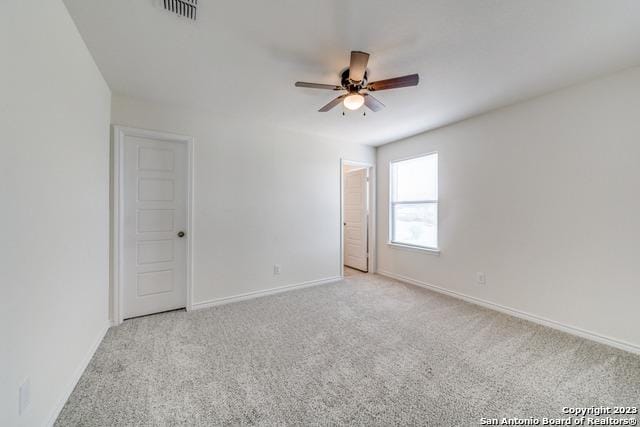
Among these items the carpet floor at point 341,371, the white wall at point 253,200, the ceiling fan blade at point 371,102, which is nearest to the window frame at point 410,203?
the white wall at point 253,200

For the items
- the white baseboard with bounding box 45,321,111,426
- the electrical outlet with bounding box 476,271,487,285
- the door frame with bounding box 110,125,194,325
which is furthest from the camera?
the electrical outlet with bounding box 476,271,487,285

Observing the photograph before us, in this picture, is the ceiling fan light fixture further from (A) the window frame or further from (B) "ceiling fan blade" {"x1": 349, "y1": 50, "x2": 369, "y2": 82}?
(A) the window frame

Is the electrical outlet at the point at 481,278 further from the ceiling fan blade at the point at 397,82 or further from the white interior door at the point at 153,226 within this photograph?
the white interior door at the point at 153,226

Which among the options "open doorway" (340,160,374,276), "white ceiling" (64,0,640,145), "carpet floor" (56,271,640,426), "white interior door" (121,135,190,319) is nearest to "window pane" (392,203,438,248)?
"open doorway" (340,160,374,276)

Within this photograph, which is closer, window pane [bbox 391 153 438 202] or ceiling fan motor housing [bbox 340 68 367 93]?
ceiling fan motor housing [bbox 340 68 367 93]

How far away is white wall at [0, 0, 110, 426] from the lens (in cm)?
106

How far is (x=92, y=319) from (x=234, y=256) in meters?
1.45

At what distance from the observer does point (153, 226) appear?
9.36 feet

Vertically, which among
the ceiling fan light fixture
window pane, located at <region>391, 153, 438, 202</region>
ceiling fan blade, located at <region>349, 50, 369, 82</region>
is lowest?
window pane, located at <region>391, 153, 438, 202</region>

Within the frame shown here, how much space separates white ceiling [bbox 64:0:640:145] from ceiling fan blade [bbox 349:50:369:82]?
0.54 feet

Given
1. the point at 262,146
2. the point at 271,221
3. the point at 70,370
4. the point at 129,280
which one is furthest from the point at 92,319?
the point at 262,146

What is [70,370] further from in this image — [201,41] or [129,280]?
[201,41]

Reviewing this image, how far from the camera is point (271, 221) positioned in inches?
141

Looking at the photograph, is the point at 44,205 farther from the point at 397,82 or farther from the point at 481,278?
the point at 481,278
